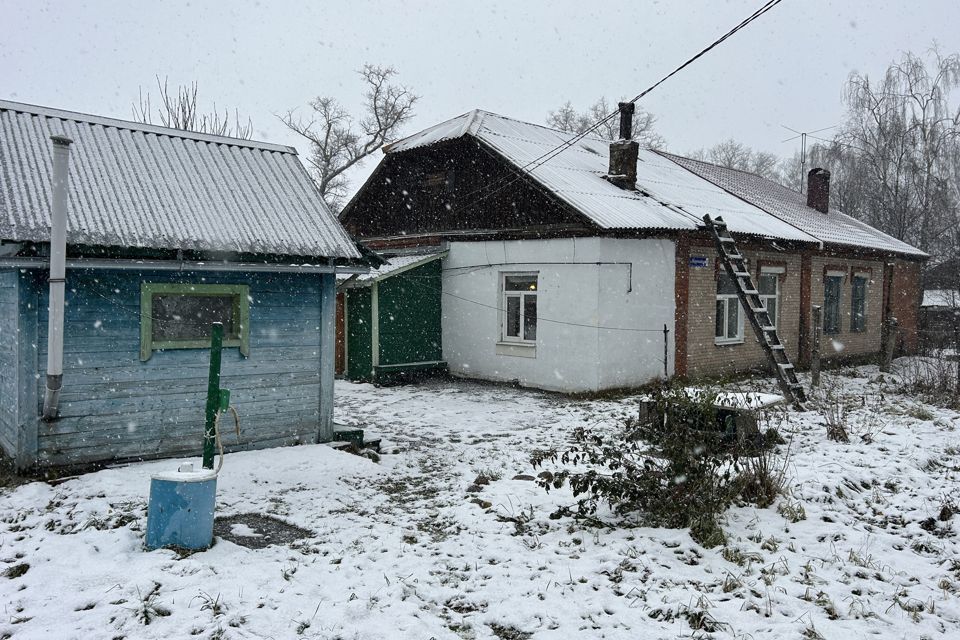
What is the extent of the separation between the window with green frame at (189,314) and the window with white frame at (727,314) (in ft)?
33.2

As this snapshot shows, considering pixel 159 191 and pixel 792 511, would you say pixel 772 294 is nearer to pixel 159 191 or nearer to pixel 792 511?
pixel 792 511

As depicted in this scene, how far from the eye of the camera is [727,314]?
14.5m

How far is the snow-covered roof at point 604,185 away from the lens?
41.3ft

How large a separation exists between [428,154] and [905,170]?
2165cm

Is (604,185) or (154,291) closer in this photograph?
(154,291)

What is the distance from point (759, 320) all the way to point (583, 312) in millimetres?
3195

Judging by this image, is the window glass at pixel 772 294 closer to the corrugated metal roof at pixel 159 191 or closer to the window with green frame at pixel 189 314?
the corrugated metal roof at pixel 159 191

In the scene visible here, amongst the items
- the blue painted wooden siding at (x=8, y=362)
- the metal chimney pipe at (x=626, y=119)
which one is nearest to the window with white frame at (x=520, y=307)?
the metal chimney pipe at (x=626, y=119)

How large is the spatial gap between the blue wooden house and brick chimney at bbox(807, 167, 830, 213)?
59.1ft

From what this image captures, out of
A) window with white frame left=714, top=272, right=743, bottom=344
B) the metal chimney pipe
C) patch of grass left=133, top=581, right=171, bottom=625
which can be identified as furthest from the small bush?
the metal chimney pipe

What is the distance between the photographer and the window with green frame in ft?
23.1

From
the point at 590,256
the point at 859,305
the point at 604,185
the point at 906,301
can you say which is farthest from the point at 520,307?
the point at 906,301

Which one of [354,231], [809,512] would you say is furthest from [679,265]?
[354,231]

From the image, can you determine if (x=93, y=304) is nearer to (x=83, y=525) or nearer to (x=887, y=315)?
(x=83, y=525)
